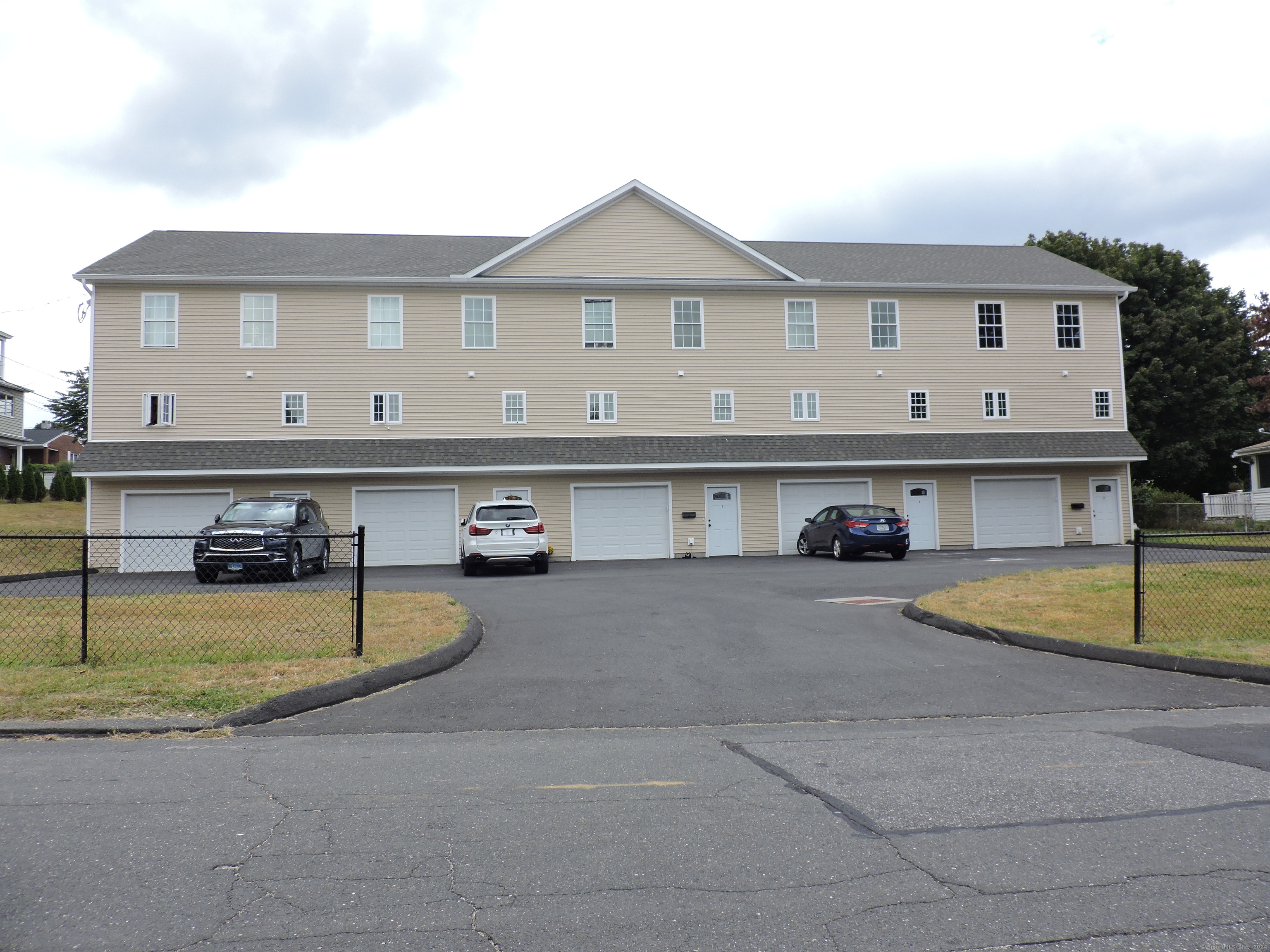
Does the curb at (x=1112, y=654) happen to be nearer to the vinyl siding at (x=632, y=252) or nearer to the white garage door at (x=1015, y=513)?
the white garage door at (x=1015, y=513)

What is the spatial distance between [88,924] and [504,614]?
8.90 meters

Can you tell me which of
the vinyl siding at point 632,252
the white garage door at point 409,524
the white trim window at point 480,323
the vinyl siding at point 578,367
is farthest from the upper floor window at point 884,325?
the white garage door at point 409,524

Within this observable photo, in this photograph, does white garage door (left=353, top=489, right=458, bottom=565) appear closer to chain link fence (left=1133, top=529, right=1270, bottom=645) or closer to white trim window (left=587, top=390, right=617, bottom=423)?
white trim window (left=587, top=390, right=617, bottom=423)

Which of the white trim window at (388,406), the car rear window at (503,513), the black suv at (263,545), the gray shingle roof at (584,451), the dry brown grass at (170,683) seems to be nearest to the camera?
the dry brown grass at (170,683)

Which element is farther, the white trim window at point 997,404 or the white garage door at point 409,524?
the white trim window at point 997,404

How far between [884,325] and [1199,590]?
15253 millimetres

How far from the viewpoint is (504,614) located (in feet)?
40.0

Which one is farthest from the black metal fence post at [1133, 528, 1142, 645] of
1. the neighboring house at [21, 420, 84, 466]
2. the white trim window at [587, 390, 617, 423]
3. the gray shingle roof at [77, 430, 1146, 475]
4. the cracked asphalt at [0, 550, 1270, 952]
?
the neighboring house at [21, 420, 84, 466]

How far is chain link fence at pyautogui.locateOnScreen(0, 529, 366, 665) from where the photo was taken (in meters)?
8.56

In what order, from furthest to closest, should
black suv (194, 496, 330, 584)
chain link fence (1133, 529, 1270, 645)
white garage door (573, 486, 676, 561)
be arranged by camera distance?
white garage door (573, 486, 676, 561) → black suv (194, 496, 330, 584) → chain link fence (1133, 529, 1270, 645)

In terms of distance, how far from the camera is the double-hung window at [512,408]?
24.7 metres

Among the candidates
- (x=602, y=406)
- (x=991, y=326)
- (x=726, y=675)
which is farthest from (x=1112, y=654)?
(x=991, y=326)

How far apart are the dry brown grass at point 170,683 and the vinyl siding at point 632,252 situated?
689 inches

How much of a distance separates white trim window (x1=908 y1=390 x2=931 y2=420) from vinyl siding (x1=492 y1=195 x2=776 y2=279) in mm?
5895
